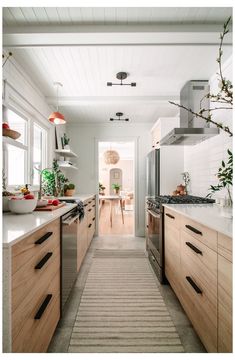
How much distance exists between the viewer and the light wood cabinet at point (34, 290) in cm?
93

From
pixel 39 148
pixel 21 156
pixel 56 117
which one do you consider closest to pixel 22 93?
pixel 56 117

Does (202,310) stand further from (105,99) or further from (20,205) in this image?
(105,99)

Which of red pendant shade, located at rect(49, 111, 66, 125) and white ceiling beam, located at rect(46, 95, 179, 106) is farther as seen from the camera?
white ceiling beam, located at rect(46, 95, 179, 106)

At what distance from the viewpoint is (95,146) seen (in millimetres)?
4801

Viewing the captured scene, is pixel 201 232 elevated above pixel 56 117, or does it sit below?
below

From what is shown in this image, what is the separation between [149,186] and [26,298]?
320cm

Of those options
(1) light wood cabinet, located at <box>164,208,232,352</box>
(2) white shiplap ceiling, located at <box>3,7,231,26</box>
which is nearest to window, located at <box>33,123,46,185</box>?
(2) white shiplap ceiling, located at <box>3,7,231,26</box>

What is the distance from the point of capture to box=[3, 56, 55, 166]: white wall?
7.40ft

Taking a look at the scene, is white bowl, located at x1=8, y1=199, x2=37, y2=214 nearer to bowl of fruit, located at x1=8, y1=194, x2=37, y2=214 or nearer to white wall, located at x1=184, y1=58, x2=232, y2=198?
bowl of fruit, located at x1=8, y1=194, x2=37, y2=214

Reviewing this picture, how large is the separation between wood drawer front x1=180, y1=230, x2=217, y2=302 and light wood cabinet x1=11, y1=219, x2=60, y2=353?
100cm

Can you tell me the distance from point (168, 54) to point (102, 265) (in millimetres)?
2765

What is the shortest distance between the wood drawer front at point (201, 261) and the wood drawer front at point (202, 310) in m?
0.03
